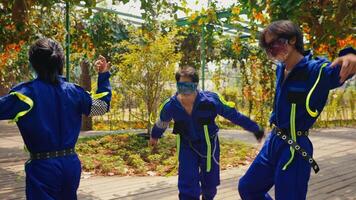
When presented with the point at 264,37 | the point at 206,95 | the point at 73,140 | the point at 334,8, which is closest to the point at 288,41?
the point at 264,37

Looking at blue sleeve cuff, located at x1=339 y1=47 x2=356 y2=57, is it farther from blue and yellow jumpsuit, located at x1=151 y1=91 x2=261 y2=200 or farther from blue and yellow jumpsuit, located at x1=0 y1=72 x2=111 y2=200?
blue and yellow jumpsuit, located at x1=0 y1=72 x2=111 y2=200

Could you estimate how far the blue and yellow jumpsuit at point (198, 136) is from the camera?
3963 millimetres

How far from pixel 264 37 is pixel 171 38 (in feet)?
22.3

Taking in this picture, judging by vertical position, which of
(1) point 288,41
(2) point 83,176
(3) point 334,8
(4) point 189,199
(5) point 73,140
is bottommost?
(2) point 83,176

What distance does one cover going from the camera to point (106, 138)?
9523mm

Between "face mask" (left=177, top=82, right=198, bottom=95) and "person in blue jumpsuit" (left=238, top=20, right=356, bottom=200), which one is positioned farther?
"face mask" (left=177, top=82, right=198, bottom=95)

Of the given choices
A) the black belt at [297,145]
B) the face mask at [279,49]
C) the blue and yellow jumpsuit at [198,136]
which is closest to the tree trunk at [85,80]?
the blue and yellow jumpsuit at [198,136]

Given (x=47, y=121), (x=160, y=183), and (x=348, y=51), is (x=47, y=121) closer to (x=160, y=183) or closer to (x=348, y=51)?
(x=348, y=51)

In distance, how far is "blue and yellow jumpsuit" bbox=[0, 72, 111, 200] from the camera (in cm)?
268

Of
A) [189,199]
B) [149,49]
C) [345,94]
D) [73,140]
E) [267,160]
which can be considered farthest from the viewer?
[345,94]

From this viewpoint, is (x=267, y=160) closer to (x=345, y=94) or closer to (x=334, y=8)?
(x=334, y=8)

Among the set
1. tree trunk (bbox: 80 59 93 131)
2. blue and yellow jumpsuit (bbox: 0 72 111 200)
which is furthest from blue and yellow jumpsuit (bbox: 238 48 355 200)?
tree trunk (bbox: 80 59 93 131)

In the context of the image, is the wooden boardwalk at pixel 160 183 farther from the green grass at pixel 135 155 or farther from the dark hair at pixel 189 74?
the dark hair at pixel 189 74

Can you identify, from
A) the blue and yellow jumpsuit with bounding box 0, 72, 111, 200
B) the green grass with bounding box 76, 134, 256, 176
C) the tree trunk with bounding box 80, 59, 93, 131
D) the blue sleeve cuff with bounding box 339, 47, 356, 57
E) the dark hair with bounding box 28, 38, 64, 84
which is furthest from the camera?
the tree trunk with bounding box 80, 59, 93, 131
